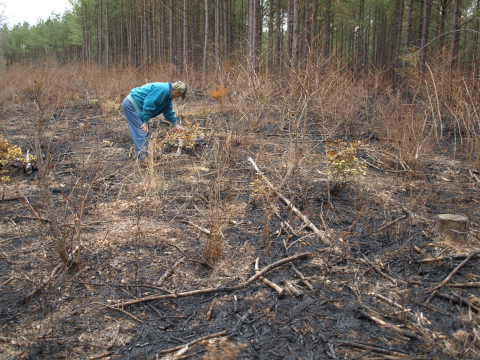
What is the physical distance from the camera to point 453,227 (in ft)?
9.89

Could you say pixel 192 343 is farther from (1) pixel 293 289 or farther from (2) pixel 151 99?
(2) pixel 151 99

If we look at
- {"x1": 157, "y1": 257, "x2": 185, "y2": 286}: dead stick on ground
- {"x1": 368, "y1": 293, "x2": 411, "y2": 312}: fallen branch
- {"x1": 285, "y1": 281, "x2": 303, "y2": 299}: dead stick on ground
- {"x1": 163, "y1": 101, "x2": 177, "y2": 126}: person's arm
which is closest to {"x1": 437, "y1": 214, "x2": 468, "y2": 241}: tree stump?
{"x1": 368, "y1": 293, "x2": 411, "y2": 312}: fallen branch

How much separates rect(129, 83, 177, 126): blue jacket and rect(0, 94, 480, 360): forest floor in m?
1.27

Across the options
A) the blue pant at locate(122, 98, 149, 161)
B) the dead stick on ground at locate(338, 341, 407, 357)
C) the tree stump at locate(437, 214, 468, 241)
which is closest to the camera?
the dead stick on ground at locate(338, 341, 407, 357)

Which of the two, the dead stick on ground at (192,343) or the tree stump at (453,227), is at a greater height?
the tree stump at (453,227)

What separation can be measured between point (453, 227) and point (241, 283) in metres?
1.92

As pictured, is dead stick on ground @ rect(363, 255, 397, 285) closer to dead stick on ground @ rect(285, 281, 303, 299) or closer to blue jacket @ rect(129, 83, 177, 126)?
dead stick on ground @ rect(285, 281, 303, 299)

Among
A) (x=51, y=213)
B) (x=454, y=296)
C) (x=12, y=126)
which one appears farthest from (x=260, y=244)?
(x=12, y=126)

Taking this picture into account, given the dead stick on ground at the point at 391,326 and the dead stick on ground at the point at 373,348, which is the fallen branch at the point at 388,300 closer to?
the dead stick on ground at the point at 391,326

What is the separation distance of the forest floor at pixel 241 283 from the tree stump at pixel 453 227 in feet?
0.28

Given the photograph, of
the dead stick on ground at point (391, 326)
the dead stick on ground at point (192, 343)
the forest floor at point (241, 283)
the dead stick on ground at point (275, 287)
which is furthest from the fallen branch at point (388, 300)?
the dead stick on ground at point (192, 343)

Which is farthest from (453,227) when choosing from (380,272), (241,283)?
(241,283)

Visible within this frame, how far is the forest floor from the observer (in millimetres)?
1988

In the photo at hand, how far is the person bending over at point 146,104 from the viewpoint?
4.89 metres
